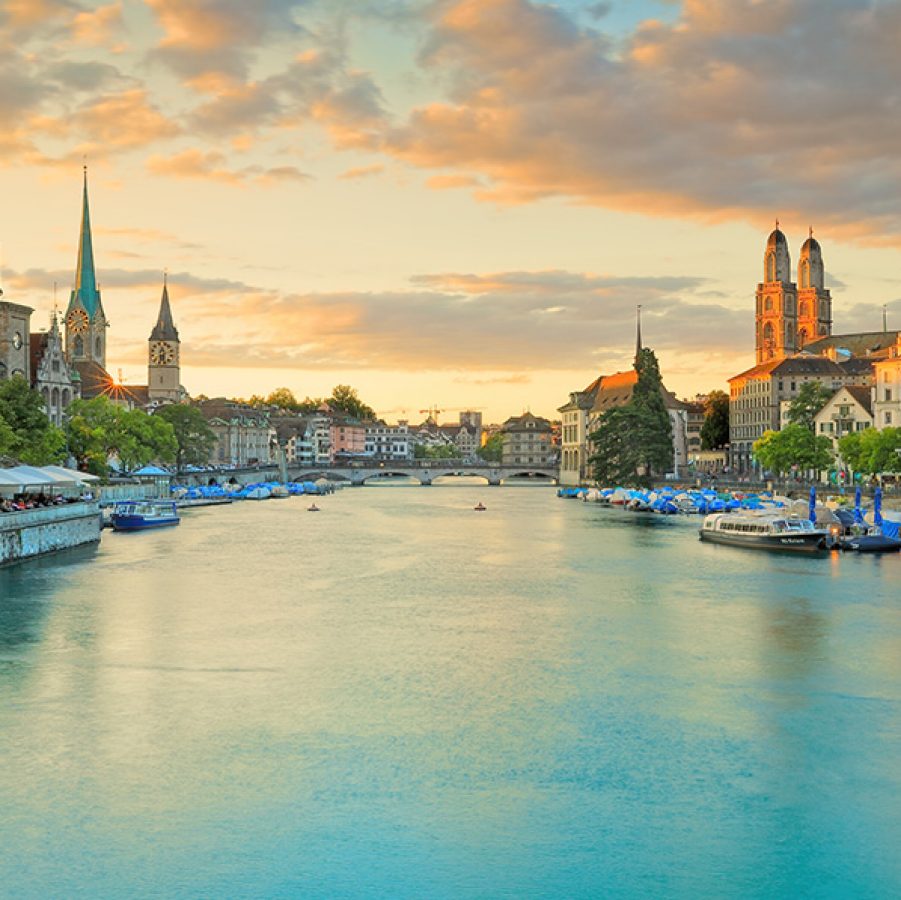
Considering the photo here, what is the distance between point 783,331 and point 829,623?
149920 mm

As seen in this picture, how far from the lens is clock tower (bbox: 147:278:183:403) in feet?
560

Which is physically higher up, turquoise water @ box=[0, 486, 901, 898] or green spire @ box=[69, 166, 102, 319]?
green spire @ box=[69, 166, 102, 319]

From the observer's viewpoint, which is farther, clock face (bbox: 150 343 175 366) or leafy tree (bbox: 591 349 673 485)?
clock face (bbox: 150 343 175 366)

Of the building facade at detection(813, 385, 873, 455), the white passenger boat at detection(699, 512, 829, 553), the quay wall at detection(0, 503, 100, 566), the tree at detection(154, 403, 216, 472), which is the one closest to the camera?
the quay wall at detection(0, 503, 100, 566)

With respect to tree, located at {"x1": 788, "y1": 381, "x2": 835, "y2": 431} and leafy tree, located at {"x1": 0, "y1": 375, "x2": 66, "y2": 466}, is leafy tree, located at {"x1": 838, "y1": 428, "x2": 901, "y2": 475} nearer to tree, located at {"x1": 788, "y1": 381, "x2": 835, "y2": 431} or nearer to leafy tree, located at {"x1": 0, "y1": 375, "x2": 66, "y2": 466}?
tree, located at {"x1": 788, "y1": 381, "x2": 835, "y2": 431}

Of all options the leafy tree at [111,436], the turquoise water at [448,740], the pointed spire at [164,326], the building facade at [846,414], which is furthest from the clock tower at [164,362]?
the turquoise water at [448,740]

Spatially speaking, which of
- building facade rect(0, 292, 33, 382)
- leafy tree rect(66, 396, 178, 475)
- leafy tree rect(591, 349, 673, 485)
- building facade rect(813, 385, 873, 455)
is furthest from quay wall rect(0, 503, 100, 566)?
building facade rect(813, 385, 873, 455)

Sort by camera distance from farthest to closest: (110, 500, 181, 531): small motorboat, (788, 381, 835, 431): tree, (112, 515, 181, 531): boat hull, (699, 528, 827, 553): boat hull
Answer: (788, 381, 835, 431): tree
(110, 500, 181, 531): small motorboat
(112, 515, 181, 531): boat hull
(699, 528, 827, 553): boat hull

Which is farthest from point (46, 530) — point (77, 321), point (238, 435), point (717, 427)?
point (238, 435)

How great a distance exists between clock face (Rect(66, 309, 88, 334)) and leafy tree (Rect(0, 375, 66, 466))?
82319 millimetres

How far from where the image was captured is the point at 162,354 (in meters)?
171

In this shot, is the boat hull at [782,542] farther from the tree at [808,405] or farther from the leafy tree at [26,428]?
the tree at [808,405]

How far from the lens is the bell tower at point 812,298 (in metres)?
176

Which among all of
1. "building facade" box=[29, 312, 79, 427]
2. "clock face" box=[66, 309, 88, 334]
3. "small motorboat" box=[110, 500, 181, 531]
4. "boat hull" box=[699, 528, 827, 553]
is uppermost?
"clock face" box=[66, 309, 88, 334]
